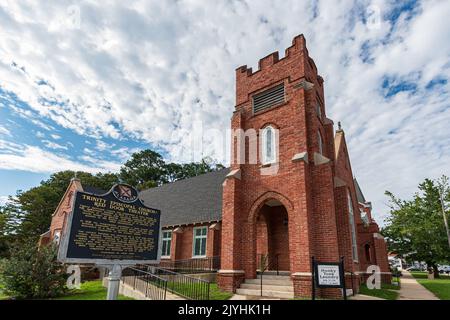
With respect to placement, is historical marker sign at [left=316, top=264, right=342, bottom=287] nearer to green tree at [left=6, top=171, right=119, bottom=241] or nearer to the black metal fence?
the black metal fence

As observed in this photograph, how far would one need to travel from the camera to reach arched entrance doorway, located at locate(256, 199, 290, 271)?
14.8 metres

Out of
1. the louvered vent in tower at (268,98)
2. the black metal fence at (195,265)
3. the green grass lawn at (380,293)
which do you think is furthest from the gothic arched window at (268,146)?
the green grass lawn at (380,293)

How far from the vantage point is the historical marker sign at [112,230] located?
5.60m

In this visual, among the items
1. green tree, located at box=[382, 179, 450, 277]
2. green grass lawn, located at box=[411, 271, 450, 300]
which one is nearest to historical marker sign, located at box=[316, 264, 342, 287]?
green grass lawn, located at box=[411, 271, 450, 300]

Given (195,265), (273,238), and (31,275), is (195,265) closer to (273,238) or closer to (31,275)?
(273,238)

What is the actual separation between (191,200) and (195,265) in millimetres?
6487

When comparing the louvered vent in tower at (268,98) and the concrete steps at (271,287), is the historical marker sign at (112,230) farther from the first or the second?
the louvered vent in tower at (268,98)

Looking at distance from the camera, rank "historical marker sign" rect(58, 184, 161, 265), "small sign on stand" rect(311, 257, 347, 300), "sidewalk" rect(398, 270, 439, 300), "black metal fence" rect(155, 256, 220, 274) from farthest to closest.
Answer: "black metal fence" rect(155, 256, 220, 274) → "sidewalk" rect(398, 270, 439, 300) → "small sign on stand" rect(311, 257, 347, 300) → "historical marker sign" rect(58, 184, 161, 265)

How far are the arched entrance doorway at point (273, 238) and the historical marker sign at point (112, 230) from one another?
8638 millimetres

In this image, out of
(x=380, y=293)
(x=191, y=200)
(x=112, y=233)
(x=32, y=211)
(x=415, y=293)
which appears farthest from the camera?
(x=32, y=211)

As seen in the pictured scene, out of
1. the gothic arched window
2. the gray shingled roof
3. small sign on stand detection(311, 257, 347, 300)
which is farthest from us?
the gray shingled roof

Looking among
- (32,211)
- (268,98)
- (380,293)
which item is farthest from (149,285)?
(32,211)

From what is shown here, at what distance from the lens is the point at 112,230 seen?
6.23 meters

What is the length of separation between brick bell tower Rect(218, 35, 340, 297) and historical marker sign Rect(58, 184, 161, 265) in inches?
242
